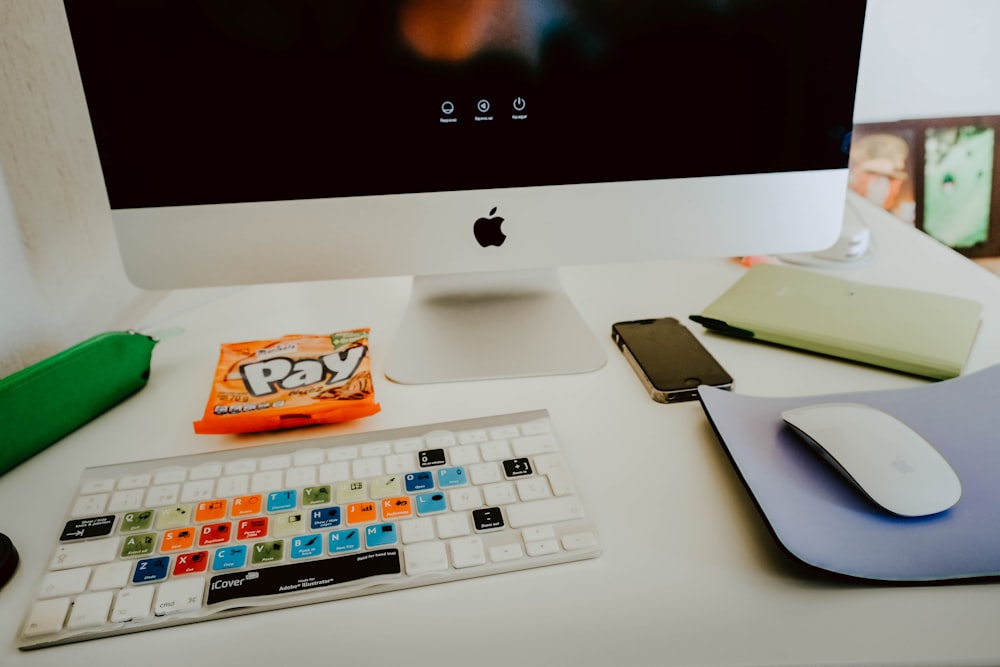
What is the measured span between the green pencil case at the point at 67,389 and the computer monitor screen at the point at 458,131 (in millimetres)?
66

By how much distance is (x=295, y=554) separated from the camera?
40cm

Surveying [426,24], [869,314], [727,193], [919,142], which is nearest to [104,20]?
[426,24]

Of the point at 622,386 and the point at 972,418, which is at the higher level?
the point at 622,386

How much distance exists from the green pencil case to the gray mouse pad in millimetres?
488

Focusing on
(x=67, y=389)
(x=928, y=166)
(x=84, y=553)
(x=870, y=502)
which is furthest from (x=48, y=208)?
(x=928, y=166)

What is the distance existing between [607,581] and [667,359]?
27 cm

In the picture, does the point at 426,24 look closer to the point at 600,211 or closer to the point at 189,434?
the point at 600,211

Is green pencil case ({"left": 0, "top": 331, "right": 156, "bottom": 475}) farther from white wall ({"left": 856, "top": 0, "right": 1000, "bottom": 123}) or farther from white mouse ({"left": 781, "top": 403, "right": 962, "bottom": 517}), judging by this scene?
white wall ({"left": 856, "top": 0, "right": 1000, "bottom": 123})

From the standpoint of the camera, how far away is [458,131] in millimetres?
560

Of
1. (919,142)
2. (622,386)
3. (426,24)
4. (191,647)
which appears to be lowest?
(191,647)

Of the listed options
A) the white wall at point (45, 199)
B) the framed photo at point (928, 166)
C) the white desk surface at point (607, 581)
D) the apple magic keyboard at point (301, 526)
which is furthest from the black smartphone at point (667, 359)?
the framed photo at point (928, 166)

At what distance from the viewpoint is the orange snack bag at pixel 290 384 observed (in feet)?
1.71

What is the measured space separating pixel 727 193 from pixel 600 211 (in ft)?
0.39

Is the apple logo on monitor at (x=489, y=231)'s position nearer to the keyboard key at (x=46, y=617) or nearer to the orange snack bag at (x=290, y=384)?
the orange snack bag at (x=290, y=384)
